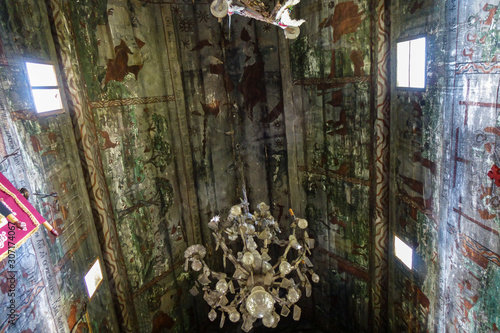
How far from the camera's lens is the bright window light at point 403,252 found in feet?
18.0

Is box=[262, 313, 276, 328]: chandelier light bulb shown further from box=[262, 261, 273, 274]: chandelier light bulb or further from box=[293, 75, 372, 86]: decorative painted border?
box=[293, 75, 372, 86]: decorative painted border

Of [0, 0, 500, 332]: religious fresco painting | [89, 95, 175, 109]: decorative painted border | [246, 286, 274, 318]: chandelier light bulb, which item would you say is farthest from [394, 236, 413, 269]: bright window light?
[89, 95, 175, 109]: decorative painted border

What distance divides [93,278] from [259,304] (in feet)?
11.4

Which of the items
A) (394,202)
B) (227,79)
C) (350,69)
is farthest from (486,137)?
(227,79)

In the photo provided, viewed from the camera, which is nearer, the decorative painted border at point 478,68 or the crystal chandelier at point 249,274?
the decorative painted border at point 478,68

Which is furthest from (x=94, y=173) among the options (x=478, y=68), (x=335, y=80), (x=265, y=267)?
(x=478, y=68)

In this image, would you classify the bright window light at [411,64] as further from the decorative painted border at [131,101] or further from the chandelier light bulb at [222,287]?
the decorative painted border at [131,101]

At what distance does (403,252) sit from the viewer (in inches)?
223

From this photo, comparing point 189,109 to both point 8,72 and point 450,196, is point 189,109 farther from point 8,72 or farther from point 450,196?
point 450,196

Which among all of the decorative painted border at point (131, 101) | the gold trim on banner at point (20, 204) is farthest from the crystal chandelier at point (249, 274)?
the decorative painted border at point (131, 101)

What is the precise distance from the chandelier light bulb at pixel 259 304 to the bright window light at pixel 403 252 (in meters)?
3.24

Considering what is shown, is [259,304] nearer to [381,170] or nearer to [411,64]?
[381,170]

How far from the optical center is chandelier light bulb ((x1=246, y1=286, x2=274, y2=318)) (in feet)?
11.5

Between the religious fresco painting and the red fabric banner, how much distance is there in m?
0.49
